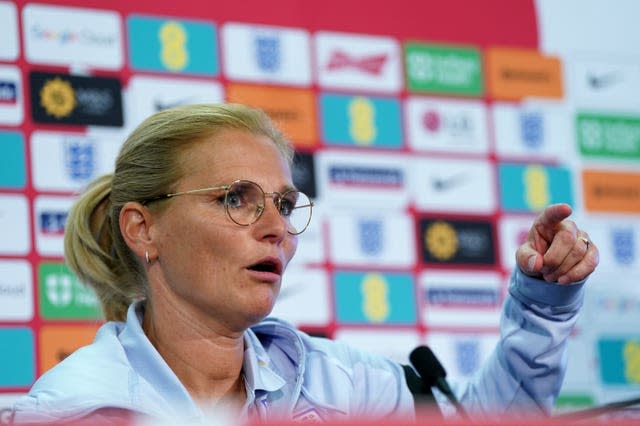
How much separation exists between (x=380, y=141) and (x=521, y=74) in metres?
0.47

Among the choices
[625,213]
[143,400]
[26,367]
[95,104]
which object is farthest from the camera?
[625,213]

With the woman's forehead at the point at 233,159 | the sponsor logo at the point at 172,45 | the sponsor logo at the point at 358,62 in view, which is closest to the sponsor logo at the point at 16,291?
the sponsor logo at the point at 172,45

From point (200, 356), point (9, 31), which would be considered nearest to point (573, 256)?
point (200, 356)

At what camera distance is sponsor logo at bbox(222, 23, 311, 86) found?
9.25 feet

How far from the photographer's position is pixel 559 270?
147 centimetres

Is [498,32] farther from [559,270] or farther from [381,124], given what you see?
[559,270]

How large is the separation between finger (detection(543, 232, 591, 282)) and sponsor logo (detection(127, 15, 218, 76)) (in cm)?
148

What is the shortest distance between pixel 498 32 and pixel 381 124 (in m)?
0.46

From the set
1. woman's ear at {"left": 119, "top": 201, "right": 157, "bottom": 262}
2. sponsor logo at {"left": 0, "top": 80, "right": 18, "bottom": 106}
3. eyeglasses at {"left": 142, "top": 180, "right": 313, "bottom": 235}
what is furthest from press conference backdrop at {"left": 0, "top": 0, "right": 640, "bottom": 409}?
eyeglasses at {"left": 142, "top": 180, "right": 313, "bottom": 235}

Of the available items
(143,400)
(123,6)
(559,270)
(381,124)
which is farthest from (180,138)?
(381,124)

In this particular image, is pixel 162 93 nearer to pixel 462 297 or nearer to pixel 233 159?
pixel 462 297

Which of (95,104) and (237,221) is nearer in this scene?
(237,221)

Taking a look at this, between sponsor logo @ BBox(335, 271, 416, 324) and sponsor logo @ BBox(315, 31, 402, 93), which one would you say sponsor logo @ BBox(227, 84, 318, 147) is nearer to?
sponsor logo @ BBox(315, 31, 402, 93)

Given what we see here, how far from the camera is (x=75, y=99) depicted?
8.55ft
